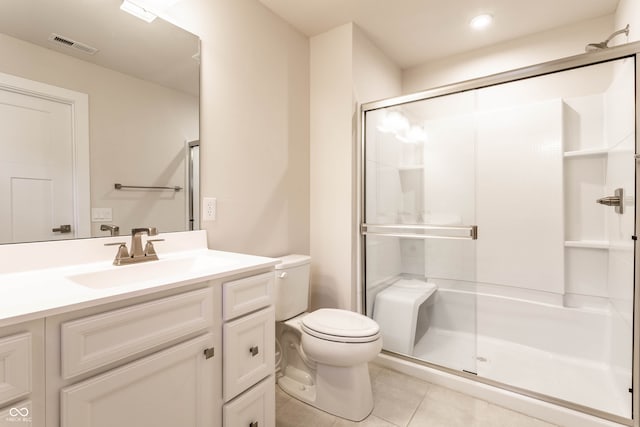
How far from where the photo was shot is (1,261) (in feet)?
3.35

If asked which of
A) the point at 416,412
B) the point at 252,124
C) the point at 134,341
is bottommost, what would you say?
the point at 416,412

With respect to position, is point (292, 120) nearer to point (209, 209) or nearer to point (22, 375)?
point (209, 209)

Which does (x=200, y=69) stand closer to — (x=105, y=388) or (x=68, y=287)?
(x=68, y=287)

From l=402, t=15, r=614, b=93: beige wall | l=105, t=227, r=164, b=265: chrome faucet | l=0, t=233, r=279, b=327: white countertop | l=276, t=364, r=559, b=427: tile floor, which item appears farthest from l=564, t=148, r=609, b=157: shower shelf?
l=105, t=227, r=164, b=265: chrome faucet

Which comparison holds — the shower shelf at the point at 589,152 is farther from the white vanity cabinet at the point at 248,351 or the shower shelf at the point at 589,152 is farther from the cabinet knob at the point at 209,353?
the cabinet knob at the point at 209,353

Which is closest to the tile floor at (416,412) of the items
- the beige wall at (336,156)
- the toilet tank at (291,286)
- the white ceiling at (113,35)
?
the toilet tank at (291,286)

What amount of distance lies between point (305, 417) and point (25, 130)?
1.75 metres

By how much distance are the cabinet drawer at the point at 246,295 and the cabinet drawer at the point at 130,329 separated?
2.6 inches

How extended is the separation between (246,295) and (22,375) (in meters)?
0.63

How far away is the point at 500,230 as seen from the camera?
2.39m

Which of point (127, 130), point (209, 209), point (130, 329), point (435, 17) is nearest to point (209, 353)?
point (130, 329)

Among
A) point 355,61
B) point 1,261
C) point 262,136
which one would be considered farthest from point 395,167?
point 1,261

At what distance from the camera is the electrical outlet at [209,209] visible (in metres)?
1.60

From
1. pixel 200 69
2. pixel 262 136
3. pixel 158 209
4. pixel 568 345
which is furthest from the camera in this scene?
pixel 568 345
